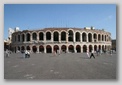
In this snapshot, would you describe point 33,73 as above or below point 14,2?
below

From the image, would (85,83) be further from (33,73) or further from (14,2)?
(14,2)

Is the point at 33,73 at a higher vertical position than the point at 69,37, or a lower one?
lower

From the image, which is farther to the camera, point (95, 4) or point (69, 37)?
point (69, 37)

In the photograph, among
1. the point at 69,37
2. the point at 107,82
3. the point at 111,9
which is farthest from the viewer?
the point at 69,37

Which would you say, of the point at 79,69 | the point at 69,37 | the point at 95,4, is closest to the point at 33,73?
the point at 79,69

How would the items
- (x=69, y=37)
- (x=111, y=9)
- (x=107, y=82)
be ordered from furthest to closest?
(x=69, y=37)
(x=111, y=9)
(x=107, y=82)

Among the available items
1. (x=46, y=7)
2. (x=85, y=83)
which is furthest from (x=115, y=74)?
(x=46, y=7)

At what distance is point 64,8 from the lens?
9633mm

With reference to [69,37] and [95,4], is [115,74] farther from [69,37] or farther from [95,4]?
[69,37]

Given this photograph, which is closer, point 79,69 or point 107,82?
point 107,82

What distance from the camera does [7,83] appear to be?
900 centimetres

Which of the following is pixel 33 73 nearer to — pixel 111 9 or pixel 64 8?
pixel 64 8

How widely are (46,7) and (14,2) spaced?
1.35 metres

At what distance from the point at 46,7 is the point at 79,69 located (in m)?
3.05
